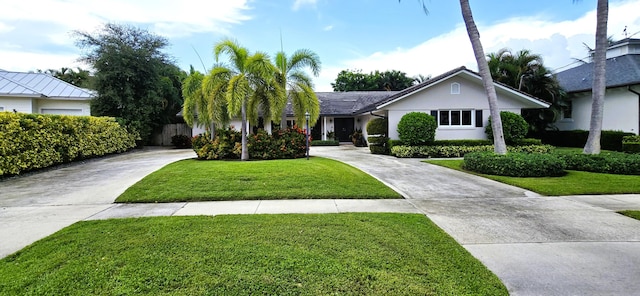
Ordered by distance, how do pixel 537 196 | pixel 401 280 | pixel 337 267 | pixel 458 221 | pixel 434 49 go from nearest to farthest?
pixel 401 280 → pixel 337 267 → pixel 458 221 → pixel 537 196 → pixel 434 49

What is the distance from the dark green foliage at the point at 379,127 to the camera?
17602mm

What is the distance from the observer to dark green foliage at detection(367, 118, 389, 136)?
1760 cm

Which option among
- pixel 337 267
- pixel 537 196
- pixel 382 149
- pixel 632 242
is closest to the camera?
pixel 337 267

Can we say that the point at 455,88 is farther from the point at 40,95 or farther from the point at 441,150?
the point at 40,95

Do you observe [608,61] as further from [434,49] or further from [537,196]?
[537,196]

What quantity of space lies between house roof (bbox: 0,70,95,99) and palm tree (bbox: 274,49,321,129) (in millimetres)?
14923

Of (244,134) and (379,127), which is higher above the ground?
(379,127)

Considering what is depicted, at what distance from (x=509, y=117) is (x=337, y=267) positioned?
52.1 ft

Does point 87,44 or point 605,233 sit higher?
point 87,44

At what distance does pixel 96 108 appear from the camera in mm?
19750

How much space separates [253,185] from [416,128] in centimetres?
1015

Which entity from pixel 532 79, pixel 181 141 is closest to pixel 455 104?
pixel 532 79

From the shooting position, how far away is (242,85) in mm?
11586

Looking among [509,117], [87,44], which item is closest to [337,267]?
[509,117]
